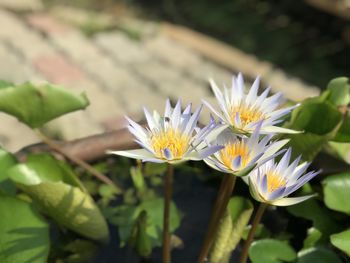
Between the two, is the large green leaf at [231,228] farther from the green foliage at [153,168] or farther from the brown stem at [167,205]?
the green foliage at [153,168]

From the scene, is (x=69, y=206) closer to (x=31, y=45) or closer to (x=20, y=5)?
(x=31, y=45)

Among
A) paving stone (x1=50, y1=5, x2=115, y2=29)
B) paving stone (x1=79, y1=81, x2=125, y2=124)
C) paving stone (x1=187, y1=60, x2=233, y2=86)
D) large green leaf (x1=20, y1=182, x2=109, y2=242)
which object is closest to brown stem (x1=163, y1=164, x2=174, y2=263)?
large green leaf (x1=20, y1=182, x2=109, y2=242)

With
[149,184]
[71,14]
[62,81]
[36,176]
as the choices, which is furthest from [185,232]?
[71,14]

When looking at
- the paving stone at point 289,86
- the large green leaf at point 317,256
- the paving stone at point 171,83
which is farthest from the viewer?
the paving stone at point 289,86

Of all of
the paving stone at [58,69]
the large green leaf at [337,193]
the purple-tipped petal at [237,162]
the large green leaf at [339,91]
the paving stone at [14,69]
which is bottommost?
the paving stone at [14,69]

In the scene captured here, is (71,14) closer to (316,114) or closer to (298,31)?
(298,31)

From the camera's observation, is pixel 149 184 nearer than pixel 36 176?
No

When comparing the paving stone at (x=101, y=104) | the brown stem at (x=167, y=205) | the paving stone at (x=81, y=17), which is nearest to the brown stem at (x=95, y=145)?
the brown stem at (x=167, y=205)
